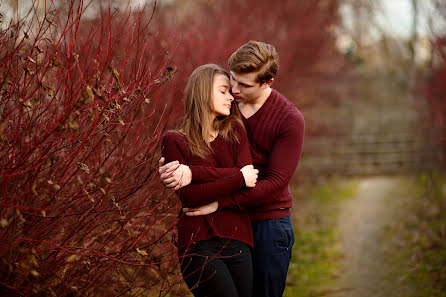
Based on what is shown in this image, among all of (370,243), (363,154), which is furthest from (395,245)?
(363,154)

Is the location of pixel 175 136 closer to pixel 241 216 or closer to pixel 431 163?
pixel 241 216

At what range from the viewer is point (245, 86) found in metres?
3.16

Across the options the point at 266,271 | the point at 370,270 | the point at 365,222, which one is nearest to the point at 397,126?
the point at 365,222

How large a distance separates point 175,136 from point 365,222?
7.82 meters

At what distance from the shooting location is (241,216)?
311 cm

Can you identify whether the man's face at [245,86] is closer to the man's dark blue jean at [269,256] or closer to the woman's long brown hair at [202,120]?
the woman's long brown hair at [202,120]

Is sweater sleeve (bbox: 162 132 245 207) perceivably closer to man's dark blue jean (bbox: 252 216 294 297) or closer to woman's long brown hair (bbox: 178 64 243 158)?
woman's long brown hair (bbox: 178 64 243 158)

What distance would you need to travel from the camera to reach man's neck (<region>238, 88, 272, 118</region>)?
3330 millimetres

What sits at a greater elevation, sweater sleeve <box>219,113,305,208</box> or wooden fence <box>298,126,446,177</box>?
sweater sleeve <box>219,113,305,208</box>

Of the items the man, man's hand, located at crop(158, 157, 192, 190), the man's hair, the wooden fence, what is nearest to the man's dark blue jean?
the man

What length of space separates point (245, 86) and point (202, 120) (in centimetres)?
32

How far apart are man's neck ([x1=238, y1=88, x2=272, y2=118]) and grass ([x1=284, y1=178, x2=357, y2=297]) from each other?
328 cm

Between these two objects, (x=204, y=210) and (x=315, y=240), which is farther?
(x=315, y=240)

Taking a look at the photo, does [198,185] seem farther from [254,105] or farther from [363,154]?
[363,154]
